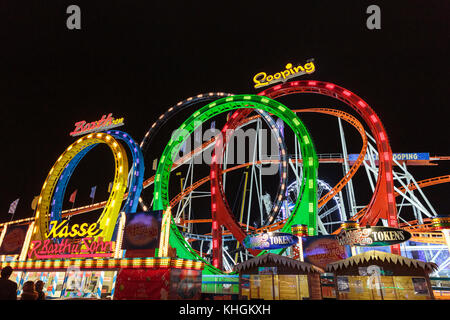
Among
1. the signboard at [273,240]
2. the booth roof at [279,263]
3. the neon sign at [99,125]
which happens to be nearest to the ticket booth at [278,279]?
the booth roof at [279,263]

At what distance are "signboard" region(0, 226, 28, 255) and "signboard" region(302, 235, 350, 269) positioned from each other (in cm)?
1406

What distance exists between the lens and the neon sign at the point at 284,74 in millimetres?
19234

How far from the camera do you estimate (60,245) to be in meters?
12.7

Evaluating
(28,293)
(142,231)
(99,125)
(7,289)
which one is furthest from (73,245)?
(99,125)

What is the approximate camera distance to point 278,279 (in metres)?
9.77

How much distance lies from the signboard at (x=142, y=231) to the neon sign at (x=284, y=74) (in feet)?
42.2

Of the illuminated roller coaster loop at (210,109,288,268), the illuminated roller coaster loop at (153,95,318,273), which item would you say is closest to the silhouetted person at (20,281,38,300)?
the illuminated roller coaster loop at (153,95,318,273)

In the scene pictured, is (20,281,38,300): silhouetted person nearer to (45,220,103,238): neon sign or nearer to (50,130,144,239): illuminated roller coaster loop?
(45,220,103,238): neon sign

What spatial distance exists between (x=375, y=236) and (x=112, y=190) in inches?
502

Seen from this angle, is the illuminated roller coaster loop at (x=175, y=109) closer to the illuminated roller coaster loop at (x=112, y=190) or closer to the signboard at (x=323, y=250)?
the illuminated roller coaster loop at (x=112, y=190)

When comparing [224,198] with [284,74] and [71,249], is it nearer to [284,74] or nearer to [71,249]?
[71,249]
